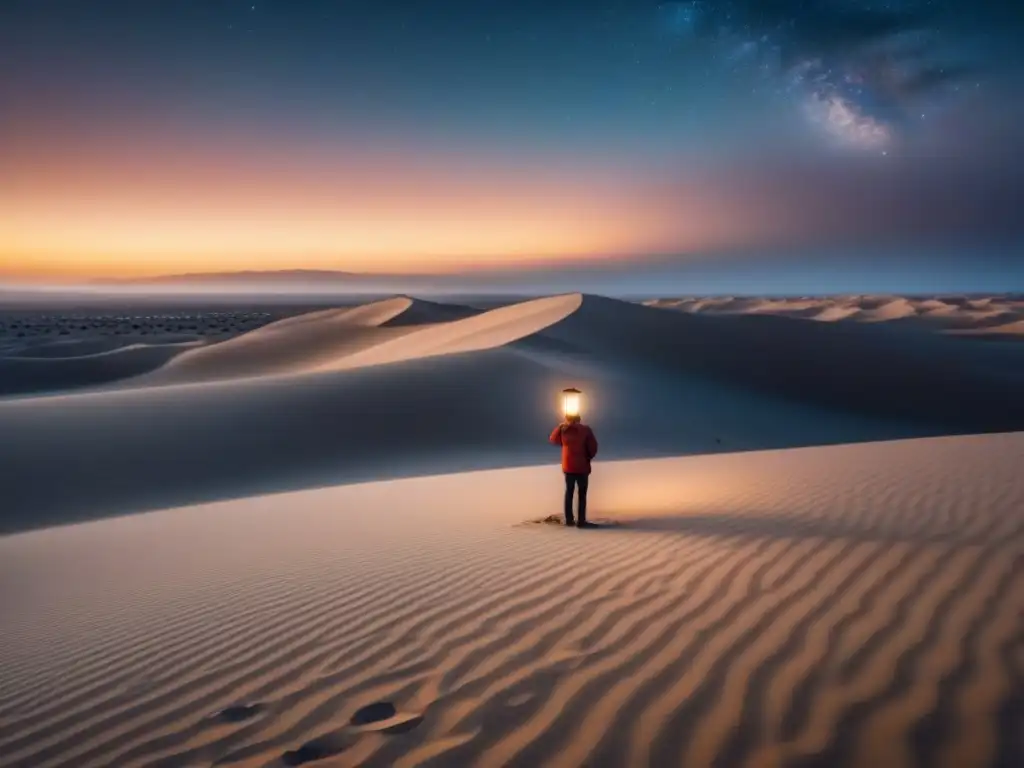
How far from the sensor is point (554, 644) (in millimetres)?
3984

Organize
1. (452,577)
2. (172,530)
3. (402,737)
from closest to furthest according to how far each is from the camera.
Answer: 1. (402,737)
2. (452,577)
3. (172,530)

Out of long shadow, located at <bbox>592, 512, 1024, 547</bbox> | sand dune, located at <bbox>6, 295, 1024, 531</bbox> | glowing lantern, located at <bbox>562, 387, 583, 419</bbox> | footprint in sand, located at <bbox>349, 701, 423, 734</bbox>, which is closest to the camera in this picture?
footprint in sand, located at <bbox>349, 701, 423, 734</bbox>

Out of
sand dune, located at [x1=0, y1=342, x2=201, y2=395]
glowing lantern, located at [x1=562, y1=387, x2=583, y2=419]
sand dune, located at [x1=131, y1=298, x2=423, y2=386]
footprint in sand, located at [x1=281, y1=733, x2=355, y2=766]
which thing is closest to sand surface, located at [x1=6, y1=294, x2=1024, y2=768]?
footprint in sand, located at [x1=281, y1=733, x2=355, y2=766]

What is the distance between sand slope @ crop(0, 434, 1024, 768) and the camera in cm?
302

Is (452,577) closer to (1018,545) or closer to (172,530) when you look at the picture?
(1018,545)

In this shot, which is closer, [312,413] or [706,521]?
[706,521]

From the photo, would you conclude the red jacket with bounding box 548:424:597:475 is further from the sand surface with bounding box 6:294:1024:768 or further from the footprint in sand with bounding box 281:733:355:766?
the footprint in sand with bounding box 281:733:355:766

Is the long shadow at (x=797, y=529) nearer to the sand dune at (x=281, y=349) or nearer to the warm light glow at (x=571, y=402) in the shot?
the warm light glow at (x=571, y=402)

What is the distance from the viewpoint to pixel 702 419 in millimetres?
19281

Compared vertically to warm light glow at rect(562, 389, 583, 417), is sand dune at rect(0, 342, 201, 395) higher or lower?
lower

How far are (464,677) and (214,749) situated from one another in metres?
1.21

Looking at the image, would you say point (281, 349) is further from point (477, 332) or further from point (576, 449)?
point (576, 449)

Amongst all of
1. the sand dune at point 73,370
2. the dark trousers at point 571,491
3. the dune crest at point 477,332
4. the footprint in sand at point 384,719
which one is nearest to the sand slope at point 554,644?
the footprint in sand at point 384,719

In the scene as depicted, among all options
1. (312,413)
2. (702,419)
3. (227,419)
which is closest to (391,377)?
(312,413)
